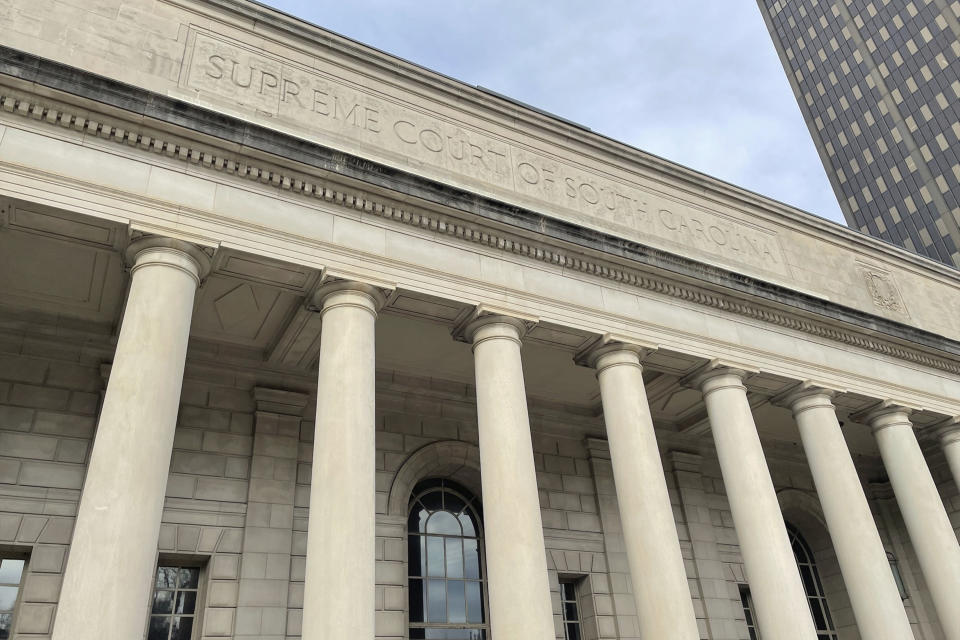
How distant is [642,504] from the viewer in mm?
14648

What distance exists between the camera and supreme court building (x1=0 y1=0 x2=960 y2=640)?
1200cm

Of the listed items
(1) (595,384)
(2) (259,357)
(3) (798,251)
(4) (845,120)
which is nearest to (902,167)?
(4) (845,120)

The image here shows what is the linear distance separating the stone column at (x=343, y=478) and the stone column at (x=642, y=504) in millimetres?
5447

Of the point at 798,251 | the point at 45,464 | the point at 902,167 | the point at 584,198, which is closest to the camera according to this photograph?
the point at 45,464

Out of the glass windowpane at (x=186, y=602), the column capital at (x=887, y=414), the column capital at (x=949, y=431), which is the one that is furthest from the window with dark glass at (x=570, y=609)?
the column capital at (x=949, y=431)

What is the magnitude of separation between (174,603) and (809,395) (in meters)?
16.7

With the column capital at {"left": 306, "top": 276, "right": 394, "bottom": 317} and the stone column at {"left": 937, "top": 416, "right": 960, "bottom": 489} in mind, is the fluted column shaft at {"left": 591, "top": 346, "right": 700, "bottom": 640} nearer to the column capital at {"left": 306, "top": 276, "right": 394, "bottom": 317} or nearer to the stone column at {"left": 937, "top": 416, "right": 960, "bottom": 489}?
the column capital at {"left": 306, "top": 276, "right": 394, "bottom": 317}

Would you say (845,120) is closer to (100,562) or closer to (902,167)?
(902,167)

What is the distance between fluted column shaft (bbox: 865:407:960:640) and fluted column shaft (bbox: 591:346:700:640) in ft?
27.3

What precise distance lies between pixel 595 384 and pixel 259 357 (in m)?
9.71

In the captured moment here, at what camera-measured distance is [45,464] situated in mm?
14938

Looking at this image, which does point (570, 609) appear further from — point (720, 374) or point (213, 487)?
point (213, 487)

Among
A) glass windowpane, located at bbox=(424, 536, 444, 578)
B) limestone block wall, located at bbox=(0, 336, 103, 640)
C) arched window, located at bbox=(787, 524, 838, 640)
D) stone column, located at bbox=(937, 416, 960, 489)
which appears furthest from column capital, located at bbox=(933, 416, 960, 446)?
limestone block wall, located at bbox=(0, 336, 103, 640)

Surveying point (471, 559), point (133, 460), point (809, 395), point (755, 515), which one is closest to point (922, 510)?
point (809, 395)
